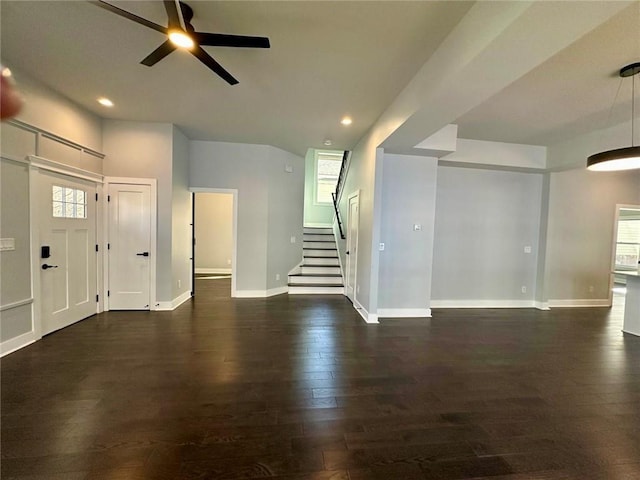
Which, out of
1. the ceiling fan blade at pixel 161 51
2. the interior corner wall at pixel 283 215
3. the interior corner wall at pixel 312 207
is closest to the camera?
the ceiling fan blade at pixel 161 51

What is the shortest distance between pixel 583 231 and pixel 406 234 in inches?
156

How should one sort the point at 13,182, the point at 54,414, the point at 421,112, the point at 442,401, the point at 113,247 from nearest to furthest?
the point at 54,414
the point at 442,401
the point at 421,112
the point at 13,182
the point at 113,247

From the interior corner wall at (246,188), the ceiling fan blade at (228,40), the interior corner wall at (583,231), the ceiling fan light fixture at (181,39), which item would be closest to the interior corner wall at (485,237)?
the interior corner wall at (583,231)

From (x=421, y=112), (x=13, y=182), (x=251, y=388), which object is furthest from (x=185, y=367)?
(x=421, y=112)

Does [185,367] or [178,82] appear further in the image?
[178,82]

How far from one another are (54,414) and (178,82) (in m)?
3.36

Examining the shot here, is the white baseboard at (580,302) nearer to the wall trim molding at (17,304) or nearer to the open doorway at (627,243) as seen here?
the open doorway at (627,243)

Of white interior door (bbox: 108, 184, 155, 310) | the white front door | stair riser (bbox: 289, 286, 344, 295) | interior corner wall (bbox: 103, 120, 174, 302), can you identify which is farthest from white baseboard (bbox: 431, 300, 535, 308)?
the white front door

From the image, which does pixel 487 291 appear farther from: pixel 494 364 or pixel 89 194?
pixel 89 194

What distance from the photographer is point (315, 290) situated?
6.40 meters

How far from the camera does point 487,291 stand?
5.67 m

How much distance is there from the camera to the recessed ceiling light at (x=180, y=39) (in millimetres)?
2129

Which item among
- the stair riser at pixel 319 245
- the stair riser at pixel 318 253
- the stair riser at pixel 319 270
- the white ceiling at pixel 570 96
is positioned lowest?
the stair riser at pixel 319 270

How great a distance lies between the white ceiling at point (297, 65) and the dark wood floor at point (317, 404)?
3.01 meters
